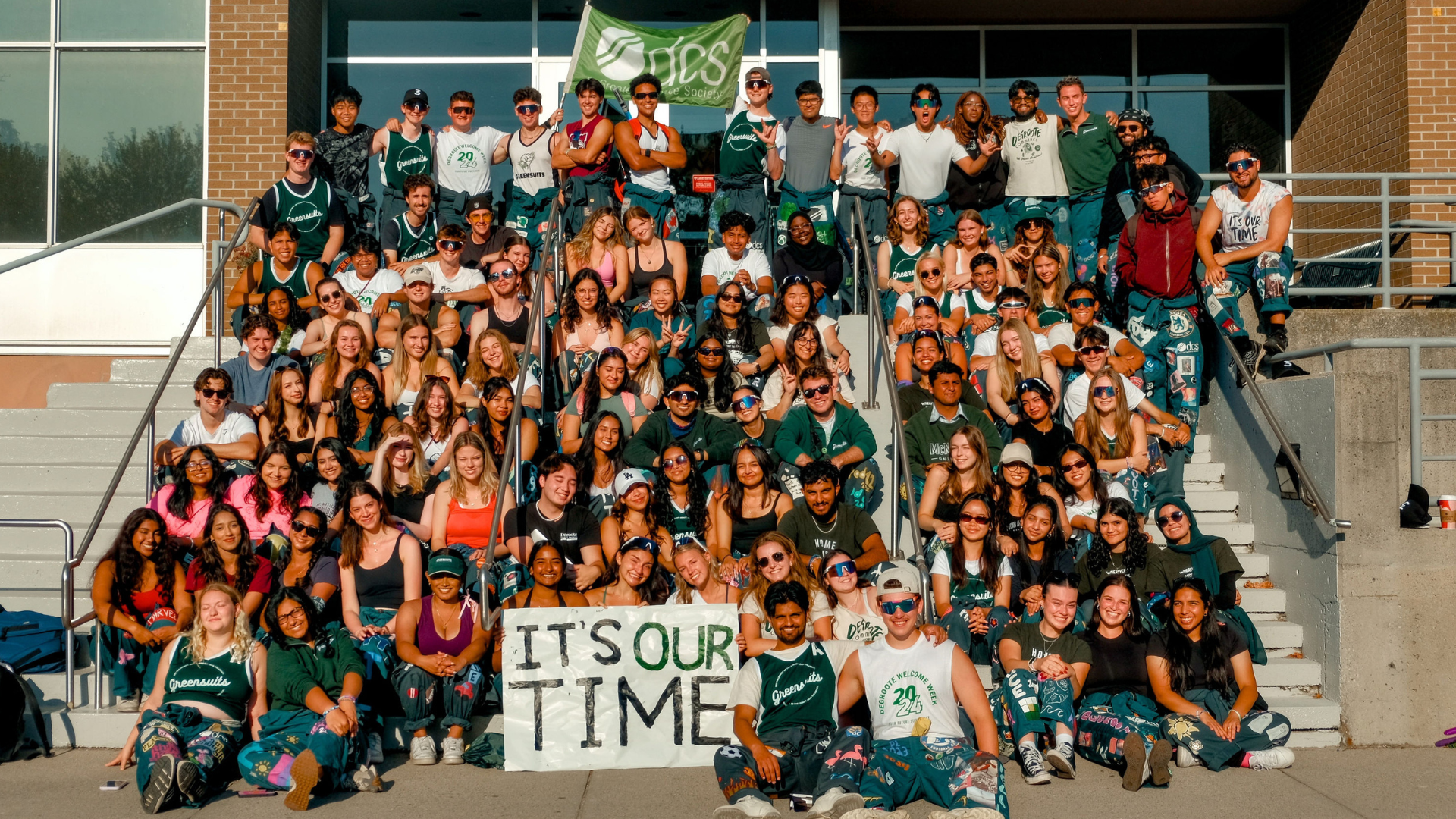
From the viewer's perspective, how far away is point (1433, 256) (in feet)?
44.5

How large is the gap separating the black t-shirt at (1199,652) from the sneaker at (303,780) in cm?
444

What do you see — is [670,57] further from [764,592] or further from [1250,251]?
[764,592]

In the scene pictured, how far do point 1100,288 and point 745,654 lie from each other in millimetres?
5151

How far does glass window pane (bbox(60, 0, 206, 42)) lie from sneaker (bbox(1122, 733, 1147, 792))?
12071mm

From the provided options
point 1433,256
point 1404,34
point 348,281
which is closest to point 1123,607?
point 348,281

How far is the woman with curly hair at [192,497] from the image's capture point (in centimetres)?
854

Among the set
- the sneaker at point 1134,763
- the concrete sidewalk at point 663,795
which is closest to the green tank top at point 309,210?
the concrete sidewalk at point 663,795

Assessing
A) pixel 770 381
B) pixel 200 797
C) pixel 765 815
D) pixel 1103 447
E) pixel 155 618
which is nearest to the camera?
pixel 765 815

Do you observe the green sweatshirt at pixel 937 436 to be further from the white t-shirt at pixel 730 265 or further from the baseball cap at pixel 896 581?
the white t-shirt at pixel 730 265

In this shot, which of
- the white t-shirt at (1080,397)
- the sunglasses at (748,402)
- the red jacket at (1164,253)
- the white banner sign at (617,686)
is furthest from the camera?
the red jacket at (1164,253)

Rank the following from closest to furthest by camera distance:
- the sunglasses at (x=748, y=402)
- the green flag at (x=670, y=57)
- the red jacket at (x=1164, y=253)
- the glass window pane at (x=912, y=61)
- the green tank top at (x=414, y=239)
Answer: the sunglasses at (x=748, y=402), the red jacket at (x=1164, y=253), the green tank top at (x=414, y=239), the green flag at (x=670, y=57), the glass window pane at (x=912, y=61)

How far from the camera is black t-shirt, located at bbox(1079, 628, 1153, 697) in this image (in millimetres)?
7316

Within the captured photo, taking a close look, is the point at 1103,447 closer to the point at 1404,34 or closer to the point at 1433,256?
the point at 1433,256

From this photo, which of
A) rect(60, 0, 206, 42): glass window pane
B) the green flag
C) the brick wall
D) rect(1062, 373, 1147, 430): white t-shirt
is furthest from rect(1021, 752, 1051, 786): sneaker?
rect(60, 0, 206, 42): glass window pane
